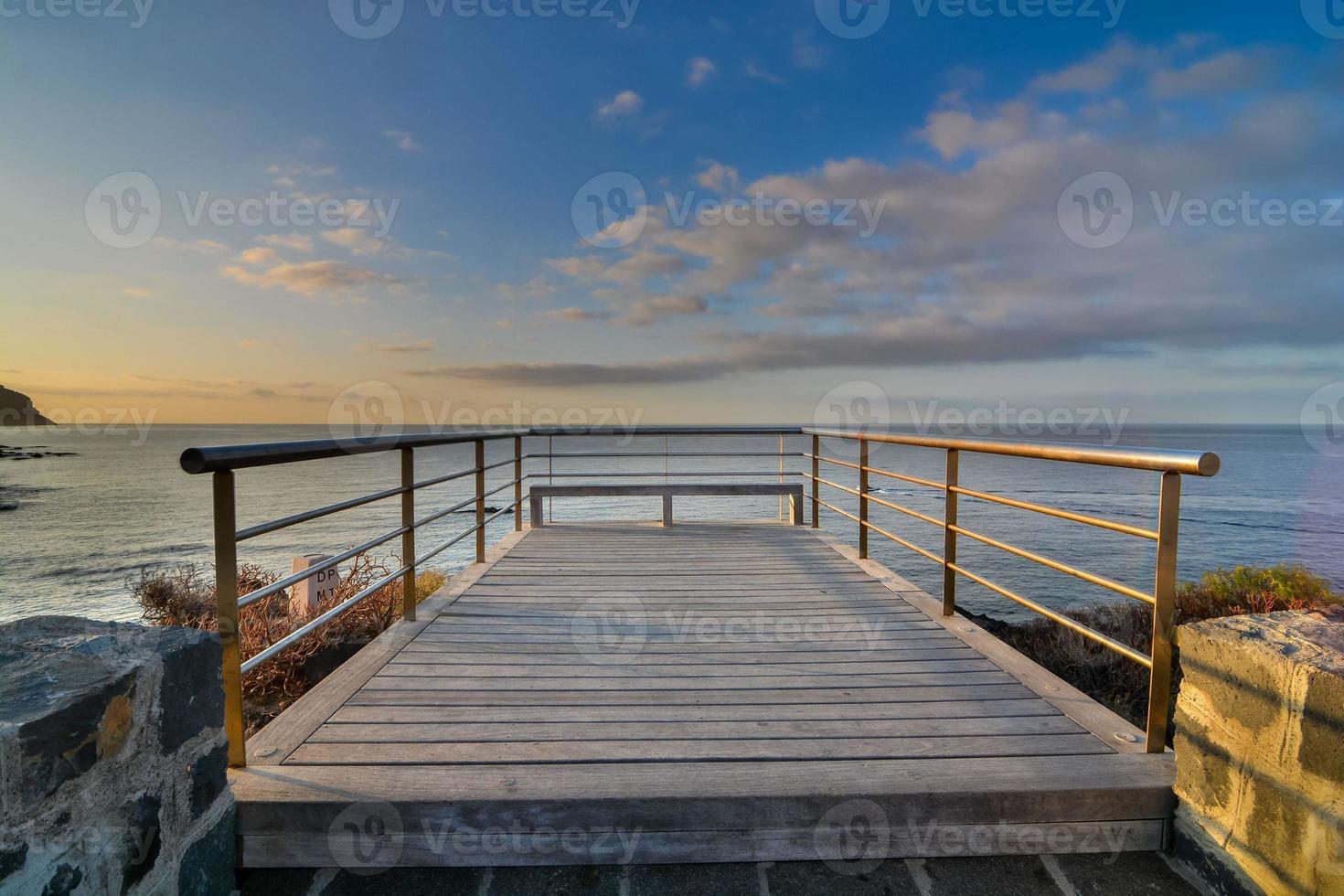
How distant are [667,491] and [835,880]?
4172 mm

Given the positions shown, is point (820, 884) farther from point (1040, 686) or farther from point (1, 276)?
point (1, 276)

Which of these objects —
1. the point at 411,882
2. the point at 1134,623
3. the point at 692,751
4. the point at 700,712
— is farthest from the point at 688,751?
the point at 1134,623

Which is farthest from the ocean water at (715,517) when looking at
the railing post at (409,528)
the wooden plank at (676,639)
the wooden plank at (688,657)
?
the wooden plank at (688,657)

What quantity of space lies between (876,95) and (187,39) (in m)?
10.5

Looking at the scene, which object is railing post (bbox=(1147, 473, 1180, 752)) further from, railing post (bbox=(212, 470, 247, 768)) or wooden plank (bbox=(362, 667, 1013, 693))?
railing post (bbox=(212, 470, 247, 768))

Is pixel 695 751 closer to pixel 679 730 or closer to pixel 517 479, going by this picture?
pixel 679 730

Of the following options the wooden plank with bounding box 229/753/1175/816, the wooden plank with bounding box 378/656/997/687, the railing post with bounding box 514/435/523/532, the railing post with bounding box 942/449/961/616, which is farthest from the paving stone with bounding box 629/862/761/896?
the railing post with bounding box 514/435/523/532

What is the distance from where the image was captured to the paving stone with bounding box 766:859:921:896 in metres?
1.33

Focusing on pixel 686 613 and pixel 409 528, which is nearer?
pixel 409 528

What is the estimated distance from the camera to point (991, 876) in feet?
4.54

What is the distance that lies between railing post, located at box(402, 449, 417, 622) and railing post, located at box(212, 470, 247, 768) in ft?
3.54

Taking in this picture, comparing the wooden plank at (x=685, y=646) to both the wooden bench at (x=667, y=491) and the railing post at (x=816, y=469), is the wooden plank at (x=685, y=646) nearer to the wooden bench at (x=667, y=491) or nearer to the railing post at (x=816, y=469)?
the railing post at (x=816, y=469)

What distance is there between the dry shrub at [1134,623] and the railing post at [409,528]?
5.98 meters

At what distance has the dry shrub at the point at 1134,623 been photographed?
551 centimetres
